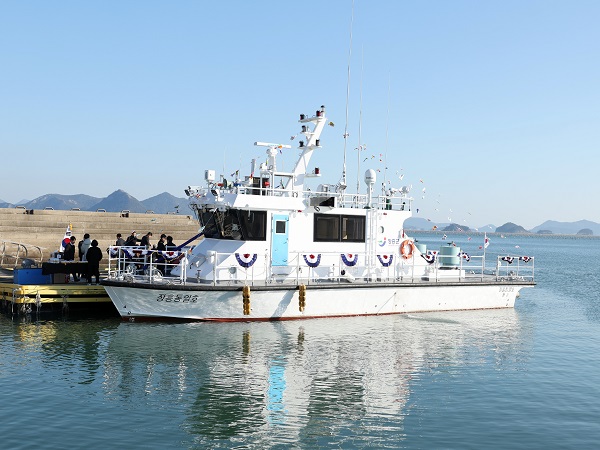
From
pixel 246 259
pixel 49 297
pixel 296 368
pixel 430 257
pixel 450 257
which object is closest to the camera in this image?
pixel 296 368

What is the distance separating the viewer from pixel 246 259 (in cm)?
1723

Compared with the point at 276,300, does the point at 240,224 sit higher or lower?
higher

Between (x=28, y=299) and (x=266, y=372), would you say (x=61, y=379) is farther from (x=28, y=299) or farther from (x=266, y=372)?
(x=28, y=299)

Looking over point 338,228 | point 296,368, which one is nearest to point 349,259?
point 338,228

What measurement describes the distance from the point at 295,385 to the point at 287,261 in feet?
21.1

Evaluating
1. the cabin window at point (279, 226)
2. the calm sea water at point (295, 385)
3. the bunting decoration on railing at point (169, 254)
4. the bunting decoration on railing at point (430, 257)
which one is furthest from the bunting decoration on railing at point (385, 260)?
the bunting decoration on railing at point (169, 254)

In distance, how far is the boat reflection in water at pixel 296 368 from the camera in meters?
10.0

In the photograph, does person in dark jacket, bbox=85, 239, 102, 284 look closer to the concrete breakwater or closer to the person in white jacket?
the person in white jacket

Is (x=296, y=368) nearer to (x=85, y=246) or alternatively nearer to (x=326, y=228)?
(x=326, y=228)

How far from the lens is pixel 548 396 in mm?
12055

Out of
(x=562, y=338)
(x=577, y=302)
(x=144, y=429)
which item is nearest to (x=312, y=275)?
(x=562, y=338)

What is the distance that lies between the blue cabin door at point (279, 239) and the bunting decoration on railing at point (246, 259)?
735mm

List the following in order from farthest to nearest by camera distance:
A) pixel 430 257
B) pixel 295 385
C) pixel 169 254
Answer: pixel 430 257
pixel 169 254
pixel 295 385

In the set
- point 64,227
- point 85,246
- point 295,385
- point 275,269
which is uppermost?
point 64,227
